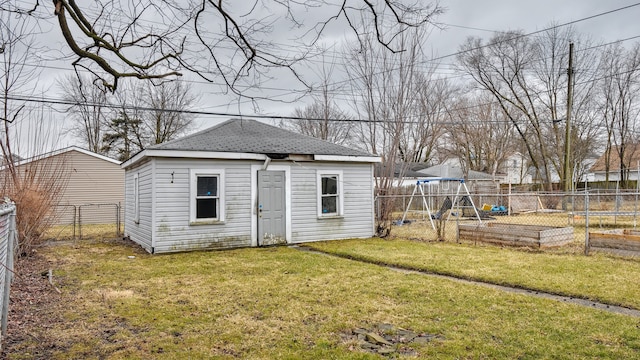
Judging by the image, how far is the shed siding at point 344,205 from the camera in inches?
469

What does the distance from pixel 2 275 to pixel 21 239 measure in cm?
673

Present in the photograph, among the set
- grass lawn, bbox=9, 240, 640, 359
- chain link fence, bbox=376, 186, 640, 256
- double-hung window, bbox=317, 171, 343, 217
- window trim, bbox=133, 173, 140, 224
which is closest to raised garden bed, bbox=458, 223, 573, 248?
chain link fence, bbox=376, 186, 640, 256

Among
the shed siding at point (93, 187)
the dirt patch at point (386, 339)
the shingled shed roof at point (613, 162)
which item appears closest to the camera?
the dirt patch at point (386, 339)

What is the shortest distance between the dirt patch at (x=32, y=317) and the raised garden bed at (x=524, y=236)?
9.60m

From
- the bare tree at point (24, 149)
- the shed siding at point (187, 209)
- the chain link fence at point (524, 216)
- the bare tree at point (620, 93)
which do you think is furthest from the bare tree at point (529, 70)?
the bare tree at point (24, 149)

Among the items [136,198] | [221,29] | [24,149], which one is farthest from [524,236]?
[24,149]

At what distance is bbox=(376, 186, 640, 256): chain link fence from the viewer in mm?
10500

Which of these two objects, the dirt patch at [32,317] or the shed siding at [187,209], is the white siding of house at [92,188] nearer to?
the shed siding at [187,209]

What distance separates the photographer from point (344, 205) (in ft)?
41.5

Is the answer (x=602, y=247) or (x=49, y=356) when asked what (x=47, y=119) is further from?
→ (x=602, y=247)

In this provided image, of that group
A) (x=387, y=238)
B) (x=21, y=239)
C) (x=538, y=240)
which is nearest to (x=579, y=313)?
(x=538, y=240)

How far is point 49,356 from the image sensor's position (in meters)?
3.87

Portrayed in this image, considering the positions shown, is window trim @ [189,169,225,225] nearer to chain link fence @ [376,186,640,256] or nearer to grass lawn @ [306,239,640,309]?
grass lawn @ [306,239,640,309]

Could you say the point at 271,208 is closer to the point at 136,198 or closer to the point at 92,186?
the point at 136,198
